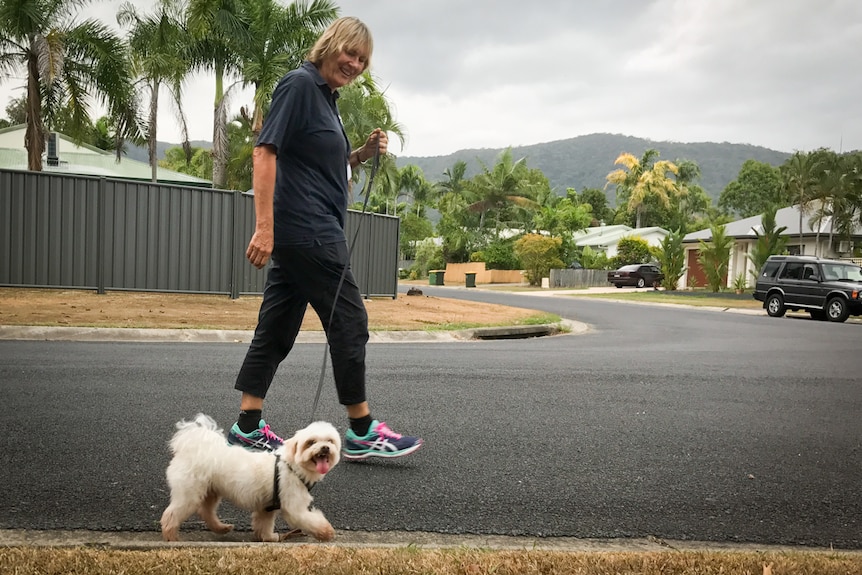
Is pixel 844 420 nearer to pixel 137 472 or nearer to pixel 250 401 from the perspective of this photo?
pixel 250 401

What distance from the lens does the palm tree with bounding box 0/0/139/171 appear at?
801 inches

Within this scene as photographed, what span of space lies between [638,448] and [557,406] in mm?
Result: 1279

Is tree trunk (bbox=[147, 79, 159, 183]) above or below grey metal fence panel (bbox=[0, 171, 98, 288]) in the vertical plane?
above

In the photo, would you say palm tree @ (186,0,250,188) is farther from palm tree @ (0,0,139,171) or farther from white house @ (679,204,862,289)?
white house @ (679,204,862,289)

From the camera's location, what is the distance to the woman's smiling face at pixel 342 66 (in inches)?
138

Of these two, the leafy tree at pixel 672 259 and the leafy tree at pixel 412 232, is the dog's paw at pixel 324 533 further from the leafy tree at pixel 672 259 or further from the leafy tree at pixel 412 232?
the leafy tree at pixel 412 232

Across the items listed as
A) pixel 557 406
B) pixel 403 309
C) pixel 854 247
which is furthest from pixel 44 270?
pixel 854 247

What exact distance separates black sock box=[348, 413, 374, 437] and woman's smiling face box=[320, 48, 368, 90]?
65.2 inches

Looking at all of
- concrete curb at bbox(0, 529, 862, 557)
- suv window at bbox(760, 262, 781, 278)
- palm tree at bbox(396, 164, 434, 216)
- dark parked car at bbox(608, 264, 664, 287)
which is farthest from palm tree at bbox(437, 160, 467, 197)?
concrete curb at bbox(0, 529, 862, 557)

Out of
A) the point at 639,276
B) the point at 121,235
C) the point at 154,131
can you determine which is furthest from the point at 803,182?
the point at 121,235

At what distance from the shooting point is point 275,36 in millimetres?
26938

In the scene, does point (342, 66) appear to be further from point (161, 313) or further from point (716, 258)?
point (716, 258)

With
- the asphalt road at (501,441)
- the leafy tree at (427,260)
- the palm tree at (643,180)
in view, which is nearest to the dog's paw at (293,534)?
the asphalt road at (501,441)

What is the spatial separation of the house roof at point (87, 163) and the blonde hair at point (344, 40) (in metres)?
27.6
